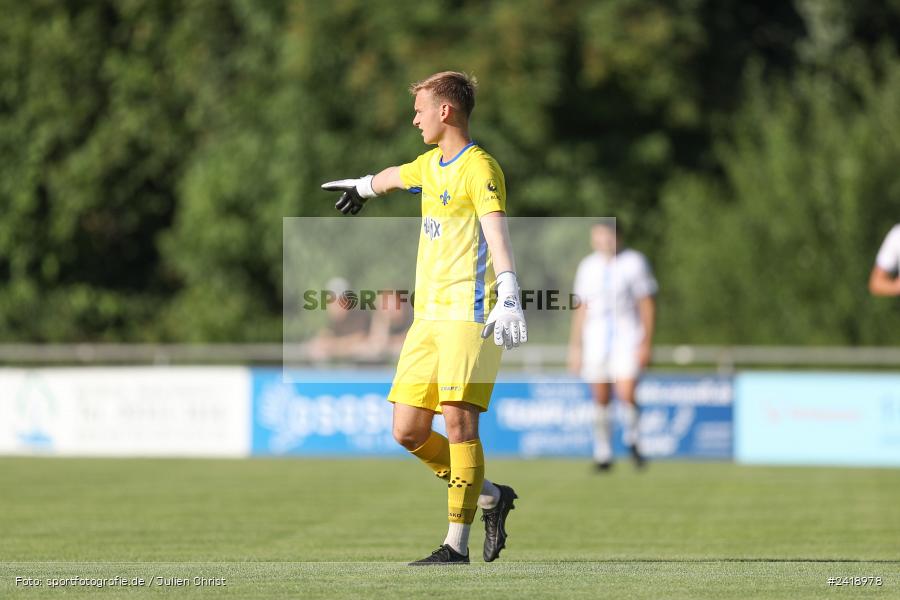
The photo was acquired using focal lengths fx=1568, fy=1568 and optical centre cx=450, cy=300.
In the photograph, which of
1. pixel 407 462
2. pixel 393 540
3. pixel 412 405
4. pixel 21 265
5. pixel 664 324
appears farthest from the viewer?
pixel 21 265

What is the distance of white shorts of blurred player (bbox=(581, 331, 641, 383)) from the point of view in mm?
16375

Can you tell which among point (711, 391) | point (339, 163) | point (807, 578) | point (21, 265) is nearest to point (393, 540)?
point (807, 578)

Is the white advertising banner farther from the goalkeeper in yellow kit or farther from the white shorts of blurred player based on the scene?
the goalkeeper in yellow kit

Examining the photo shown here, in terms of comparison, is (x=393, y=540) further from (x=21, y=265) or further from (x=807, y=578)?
(x=21, y=265)

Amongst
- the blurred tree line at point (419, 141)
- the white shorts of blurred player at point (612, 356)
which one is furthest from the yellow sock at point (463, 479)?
the blurred tree line at point (419, 141)

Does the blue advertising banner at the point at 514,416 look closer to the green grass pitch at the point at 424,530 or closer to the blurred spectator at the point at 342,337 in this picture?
the blurred spectator at the point at 342,337

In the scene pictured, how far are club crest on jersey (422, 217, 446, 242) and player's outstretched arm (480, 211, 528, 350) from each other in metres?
0.30

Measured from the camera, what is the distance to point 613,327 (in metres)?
16.6

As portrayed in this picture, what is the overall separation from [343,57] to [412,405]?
78.3ft

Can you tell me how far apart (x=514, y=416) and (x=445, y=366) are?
13.1 meters

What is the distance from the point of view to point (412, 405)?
7246 mm

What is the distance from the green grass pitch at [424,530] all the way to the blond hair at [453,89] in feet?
6.95

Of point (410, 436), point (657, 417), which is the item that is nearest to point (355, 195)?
point (410, 436)

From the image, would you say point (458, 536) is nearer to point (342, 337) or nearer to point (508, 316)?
point (508, 316)
